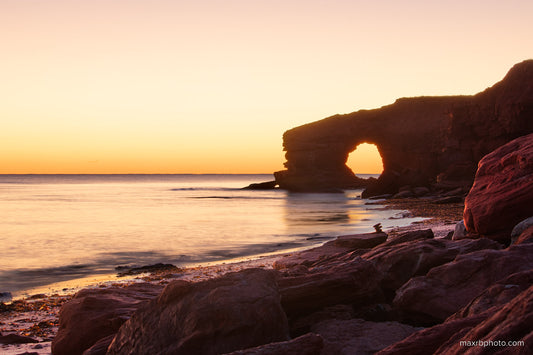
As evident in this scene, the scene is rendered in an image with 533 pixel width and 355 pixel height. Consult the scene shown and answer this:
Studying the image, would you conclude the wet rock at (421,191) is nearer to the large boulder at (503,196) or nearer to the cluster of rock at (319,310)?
the large boulder at (503,196)

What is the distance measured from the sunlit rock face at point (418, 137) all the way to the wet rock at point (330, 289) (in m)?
26.3

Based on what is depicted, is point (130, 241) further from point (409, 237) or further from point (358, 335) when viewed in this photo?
point (358, 335)

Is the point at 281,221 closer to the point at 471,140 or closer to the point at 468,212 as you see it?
the point at 468,212

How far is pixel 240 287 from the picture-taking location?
510 cm

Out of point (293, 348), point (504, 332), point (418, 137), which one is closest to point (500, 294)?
point (504, 332)

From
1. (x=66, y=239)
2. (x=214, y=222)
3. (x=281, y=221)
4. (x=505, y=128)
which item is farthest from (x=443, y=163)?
(x=66, y=239)

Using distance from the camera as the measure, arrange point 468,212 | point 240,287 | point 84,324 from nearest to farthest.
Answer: point 240,287 < point 84,324 < point 468,212

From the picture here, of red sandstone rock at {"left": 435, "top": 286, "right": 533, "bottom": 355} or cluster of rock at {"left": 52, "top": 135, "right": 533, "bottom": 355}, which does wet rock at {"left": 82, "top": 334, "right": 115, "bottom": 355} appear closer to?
cluster of rock at {"left": 52, "top": 135, "right": 533, "bottom": 355}

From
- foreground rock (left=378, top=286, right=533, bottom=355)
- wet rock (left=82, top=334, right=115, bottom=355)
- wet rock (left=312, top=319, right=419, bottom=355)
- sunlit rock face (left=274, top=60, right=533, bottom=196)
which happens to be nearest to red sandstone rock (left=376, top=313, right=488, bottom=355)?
foreground rock (left=378, top=286, right=533, bottom=355)

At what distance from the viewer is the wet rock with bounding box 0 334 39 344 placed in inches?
246

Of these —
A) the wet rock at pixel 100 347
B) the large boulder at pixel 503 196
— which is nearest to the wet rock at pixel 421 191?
the large boulder at pixel 503 196

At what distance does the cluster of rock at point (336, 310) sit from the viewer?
12.3 feet

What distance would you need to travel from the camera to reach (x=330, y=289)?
5.87m

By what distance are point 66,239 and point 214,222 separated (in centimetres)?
908
